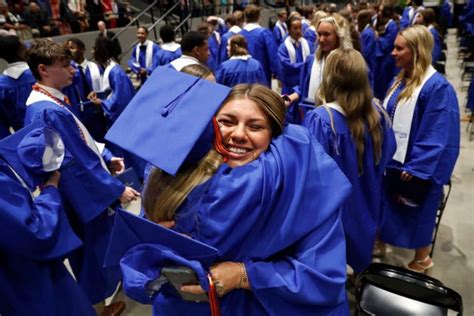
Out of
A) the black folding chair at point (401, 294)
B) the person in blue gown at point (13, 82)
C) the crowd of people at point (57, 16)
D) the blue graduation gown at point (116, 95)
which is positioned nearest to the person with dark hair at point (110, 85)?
the blue graduation gown at point (116, 95)

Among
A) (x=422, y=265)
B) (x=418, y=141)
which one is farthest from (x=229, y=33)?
(x=422, y=265)

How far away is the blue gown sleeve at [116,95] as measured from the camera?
13.5 feet

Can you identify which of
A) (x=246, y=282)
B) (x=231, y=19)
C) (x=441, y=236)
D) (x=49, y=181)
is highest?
(x=246, y=282)

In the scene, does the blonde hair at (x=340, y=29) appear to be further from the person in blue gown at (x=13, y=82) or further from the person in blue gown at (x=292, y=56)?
the person in blue gown at (x=13, y=82)

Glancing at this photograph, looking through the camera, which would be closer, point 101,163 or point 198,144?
point 198,144

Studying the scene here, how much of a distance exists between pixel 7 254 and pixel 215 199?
3.40ft

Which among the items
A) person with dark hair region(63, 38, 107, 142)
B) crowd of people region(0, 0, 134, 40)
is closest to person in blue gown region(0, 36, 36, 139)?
person with dark hair region(63, 38, 107, 142)

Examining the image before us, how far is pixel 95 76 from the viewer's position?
14.1 feet

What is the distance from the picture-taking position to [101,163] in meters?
2.24

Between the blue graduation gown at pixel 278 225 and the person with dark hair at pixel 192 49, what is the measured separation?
110 inches

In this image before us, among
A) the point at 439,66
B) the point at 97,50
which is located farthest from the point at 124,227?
the point at 439,66

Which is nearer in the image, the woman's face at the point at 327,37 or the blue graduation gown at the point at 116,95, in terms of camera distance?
the woman's face at the point at 327,37

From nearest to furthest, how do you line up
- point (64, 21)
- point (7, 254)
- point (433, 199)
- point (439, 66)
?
point (7, 254) → point (433, 199) → point (439, 66) → point (64, 21)

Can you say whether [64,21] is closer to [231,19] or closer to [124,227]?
[231,19]
